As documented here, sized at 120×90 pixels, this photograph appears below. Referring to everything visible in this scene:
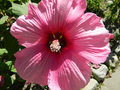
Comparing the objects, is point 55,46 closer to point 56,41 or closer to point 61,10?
point 56,41

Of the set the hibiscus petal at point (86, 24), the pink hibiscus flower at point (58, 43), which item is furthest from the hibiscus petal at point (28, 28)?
the hibiscus petal at point (86, 24)

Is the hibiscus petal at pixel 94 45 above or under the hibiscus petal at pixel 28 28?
under

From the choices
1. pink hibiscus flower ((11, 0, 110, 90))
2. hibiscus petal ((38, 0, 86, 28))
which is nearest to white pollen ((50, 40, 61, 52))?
pink hibiscus flower ((11, 0, 110, 90))

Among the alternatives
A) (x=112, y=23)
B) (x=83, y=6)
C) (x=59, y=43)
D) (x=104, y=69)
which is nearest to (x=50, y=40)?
(x=59, y=43)

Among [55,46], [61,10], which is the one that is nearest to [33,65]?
[55,46]

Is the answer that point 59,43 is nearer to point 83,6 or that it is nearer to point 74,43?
point 74,43

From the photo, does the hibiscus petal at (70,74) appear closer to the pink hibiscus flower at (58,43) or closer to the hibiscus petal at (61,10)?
the pink hibiscus flower at (58,43)

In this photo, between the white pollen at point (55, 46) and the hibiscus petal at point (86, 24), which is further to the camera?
the white pollen at point (55, 46)

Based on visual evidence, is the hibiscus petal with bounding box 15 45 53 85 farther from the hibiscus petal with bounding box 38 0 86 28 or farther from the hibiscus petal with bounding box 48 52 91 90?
the hibiscus petal with bounding box 38 0 86 28
